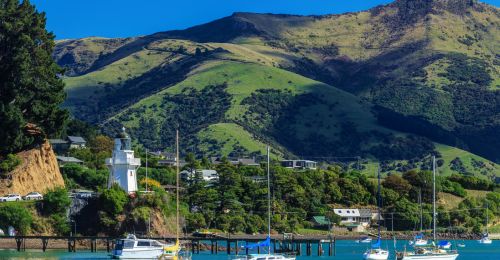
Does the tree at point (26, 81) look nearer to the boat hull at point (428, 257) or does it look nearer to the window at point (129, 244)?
the window at point (129, 244)

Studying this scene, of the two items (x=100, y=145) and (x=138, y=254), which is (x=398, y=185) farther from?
(x=138, y=254)

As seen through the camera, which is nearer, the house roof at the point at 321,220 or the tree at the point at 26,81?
the tree at the point at 26,81

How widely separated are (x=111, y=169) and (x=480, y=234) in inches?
3243

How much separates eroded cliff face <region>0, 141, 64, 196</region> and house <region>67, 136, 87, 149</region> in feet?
166

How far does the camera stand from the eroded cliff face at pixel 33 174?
12569cm

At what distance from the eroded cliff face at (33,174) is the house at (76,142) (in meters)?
50.6

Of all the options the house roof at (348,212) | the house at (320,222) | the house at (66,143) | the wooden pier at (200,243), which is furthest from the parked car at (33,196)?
the house roof at (348,212)

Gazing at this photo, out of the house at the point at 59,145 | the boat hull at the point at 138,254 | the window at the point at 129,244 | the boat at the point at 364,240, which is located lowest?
the boat at the point at 364,240

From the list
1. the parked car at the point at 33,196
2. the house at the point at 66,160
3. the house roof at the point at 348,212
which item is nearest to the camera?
the parked car at the point at 33,196

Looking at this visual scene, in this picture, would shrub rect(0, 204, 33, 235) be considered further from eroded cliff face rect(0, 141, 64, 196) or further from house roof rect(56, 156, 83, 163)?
house roof rect(56, 156, 83, 163)

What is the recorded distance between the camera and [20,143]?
124 meters

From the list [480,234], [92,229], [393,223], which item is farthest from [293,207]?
[92,229]

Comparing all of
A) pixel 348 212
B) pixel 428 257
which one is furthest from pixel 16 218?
pixel 348 212

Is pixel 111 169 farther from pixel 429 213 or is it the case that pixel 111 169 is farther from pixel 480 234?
pixel 480 234
